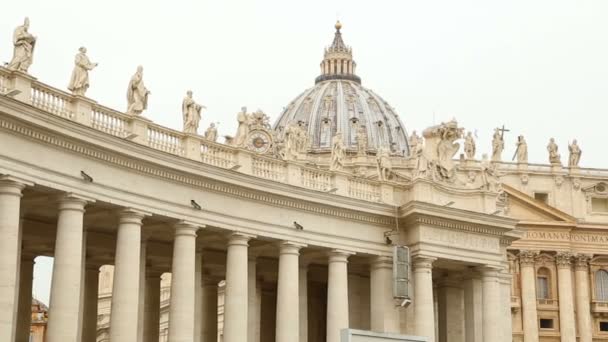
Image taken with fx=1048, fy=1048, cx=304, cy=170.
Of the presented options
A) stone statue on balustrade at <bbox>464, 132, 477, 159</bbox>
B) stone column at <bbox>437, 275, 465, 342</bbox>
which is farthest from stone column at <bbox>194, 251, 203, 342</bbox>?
stone statue on balustrade at <bbox>464, 132, 477, 159</bbox>

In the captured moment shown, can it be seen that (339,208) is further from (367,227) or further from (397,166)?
(397,166)

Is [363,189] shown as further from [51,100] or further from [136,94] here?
[51,100]

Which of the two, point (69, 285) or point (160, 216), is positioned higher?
point (160, 216)

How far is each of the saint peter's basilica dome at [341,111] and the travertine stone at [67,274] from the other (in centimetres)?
12664

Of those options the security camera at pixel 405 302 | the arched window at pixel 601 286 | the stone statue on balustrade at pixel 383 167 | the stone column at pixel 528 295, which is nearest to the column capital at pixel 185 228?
the security camera at pixel 405 302

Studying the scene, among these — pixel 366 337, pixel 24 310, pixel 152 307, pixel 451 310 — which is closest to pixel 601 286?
pixel 451 310

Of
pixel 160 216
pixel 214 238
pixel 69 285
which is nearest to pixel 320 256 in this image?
pixel 214 238

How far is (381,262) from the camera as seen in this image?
162 feet

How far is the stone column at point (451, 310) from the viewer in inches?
2100

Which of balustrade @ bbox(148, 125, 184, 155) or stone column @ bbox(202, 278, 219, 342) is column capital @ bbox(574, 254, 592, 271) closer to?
stone column @ bbox(202, 278, 219, 342)

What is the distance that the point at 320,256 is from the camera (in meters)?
49.2

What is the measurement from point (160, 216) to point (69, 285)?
5.58 m

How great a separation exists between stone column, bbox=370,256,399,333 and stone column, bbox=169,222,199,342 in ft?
33.8

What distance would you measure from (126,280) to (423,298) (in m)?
15.6
